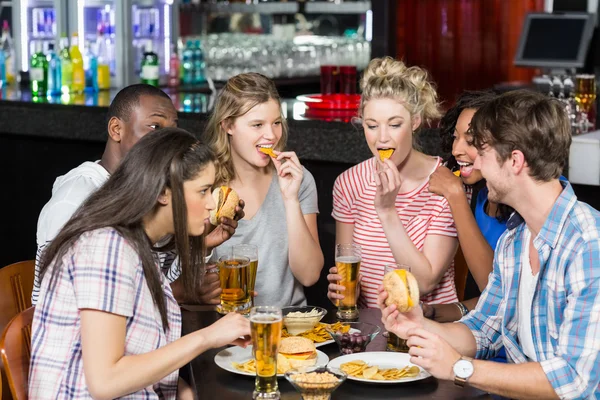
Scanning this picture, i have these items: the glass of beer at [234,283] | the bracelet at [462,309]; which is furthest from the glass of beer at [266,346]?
the bracelet at [462,309]

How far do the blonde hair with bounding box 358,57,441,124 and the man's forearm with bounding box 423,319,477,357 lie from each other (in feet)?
2.86

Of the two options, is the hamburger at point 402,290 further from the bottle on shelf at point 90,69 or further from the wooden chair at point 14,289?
the bottle on shelf at point 90,69

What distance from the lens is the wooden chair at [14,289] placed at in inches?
104

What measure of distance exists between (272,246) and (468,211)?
2.19 ft

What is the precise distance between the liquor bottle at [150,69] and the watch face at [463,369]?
14.8ft

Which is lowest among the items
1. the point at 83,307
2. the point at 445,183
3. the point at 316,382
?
the point at 316,382

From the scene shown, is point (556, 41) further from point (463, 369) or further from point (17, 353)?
point (17, 353)

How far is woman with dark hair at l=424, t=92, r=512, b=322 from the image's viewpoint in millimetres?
2834

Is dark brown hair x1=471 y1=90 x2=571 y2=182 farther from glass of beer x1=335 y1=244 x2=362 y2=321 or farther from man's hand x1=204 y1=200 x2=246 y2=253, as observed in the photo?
man's hand x1=204 y1=200 x2=246 y2=253

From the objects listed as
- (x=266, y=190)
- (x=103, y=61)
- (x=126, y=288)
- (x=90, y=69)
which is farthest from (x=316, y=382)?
(x=103, y=61)

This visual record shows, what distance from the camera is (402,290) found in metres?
2.14

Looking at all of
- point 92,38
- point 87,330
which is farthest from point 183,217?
point 92,38

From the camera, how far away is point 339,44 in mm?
7668

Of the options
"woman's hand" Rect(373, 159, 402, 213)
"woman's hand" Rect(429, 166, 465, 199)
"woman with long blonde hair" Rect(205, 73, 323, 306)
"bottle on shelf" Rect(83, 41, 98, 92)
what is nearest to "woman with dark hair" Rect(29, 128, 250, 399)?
"woman's hand" Rect(373, 159, 402, 213)
